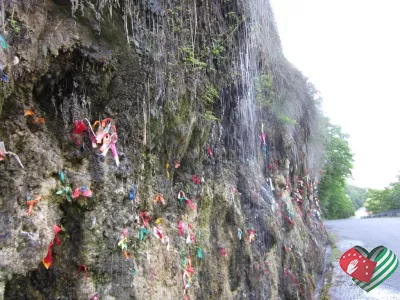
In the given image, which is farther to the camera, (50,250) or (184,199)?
(184,199)

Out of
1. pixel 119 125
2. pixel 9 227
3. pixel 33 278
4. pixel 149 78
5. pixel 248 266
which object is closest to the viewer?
pixel 9 227

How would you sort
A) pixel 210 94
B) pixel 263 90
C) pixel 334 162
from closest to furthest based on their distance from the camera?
pixel 210 94
pixel 263 90
pixel 334 162

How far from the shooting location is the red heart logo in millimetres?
4650

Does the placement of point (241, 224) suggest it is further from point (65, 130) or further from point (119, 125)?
point (65, 130)

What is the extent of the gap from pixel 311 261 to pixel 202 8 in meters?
7.72

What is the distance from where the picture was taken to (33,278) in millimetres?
2469

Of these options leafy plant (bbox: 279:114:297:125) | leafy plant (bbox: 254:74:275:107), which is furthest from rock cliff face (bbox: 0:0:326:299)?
leafy plant (bbox: 279:114:297:125)

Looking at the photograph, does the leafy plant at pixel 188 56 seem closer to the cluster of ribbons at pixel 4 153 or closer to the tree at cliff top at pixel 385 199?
the cluster of ribbons at pixel 4 153

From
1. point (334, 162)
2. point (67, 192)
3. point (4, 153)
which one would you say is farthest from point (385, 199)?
point (4, 153)

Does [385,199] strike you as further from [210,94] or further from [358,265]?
[210,94]

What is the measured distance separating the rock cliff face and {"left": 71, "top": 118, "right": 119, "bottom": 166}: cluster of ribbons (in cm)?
7

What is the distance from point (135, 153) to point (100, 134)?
52 cm

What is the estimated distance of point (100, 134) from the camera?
9.83 ft

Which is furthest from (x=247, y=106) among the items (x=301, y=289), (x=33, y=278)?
(x=33, y=278)
